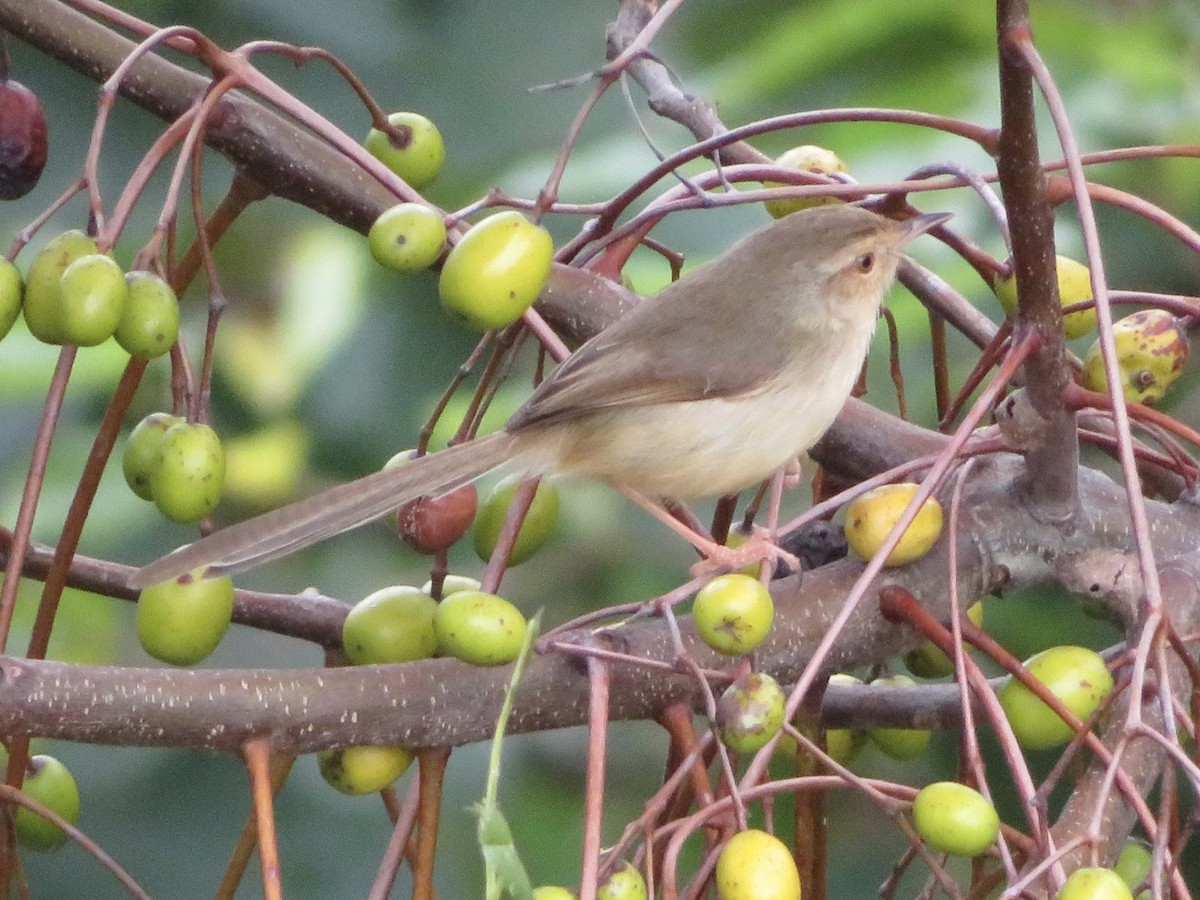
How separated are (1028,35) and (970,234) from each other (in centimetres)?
143

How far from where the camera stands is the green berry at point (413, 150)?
162 centimetres

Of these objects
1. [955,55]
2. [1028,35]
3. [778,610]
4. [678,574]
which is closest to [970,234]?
[955,55]

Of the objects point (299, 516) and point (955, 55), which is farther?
point (955, 55)

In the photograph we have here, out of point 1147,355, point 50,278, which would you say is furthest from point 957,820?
point 50,278

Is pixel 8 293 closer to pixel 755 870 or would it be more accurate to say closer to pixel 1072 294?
pixel 755 870

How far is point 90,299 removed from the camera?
123cm

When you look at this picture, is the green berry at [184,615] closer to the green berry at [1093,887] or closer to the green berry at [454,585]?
the green berry at [454,585]

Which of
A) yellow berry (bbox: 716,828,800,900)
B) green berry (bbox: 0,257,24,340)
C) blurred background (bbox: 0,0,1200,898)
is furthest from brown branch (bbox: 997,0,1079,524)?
blurred background (bbox: 0,0,1200,898)

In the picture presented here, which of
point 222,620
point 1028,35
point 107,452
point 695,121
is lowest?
point 222,620

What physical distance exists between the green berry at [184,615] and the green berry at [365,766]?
5.6 inches

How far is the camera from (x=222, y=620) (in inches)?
52.2

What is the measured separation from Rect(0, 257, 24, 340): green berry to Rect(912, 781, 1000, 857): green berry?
0.81m

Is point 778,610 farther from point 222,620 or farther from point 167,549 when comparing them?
point 167,549

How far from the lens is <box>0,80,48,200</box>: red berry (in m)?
1.47
